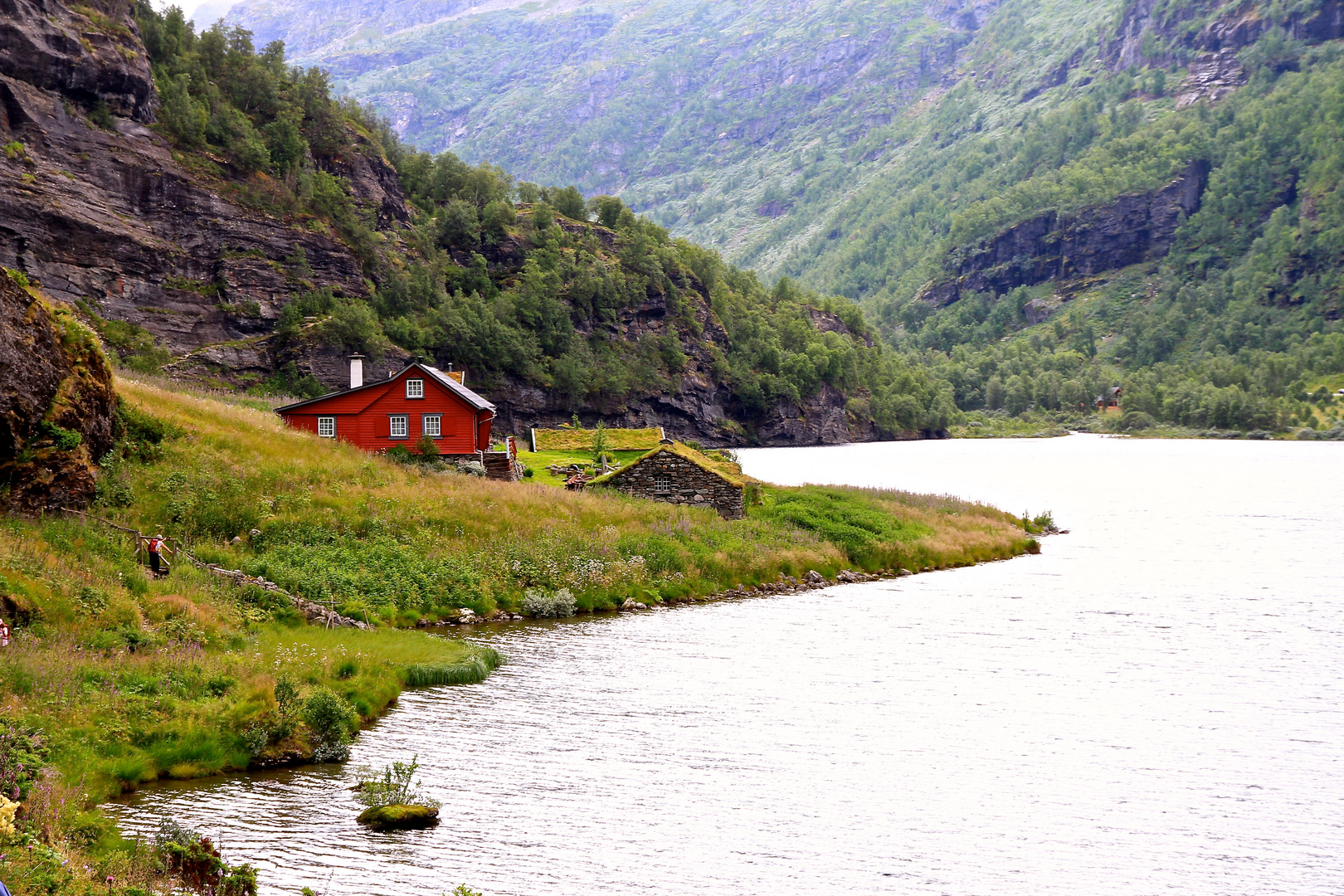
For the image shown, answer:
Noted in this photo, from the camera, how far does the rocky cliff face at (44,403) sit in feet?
90.3

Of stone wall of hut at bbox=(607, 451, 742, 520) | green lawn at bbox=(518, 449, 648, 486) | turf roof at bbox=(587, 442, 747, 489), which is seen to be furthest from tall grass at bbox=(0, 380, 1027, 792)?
green lawn at bbox=(518, 449, 648, 486)

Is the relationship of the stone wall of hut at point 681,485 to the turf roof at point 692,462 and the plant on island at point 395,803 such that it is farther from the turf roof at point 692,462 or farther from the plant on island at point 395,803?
the plant on island at point 395,803

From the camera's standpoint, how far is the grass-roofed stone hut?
164 ft

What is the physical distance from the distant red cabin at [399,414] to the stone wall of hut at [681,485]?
472 inches

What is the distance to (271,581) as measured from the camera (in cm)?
3144

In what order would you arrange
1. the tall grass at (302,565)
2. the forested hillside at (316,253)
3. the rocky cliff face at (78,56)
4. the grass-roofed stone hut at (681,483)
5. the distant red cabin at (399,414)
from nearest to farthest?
the tall grass at (302,565) → the grass-roofed stone hut at (681,483) → the distant red cabin at (399,414) → the rocky cliff face at (78,56) → the forested hillside at (316,253)

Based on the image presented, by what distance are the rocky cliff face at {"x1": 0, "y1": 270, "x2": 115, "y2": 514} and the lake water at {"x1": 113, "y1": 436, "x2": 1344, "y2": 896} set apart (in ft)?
43.3

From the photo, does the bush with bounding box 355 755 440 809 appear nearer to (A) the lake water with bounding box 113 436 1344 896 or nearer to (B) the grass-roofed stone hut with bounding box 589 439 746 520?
(A) the lake water with bounding box 113 436 1344 896

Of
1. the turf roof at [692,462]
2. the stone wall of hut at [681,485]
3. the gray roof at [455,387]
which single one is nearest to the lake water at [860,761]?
the stone wall of hut at [681,485]

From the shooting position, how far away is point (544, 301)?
151750 millimetres

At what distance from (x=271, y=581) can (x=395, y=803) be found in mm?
16478

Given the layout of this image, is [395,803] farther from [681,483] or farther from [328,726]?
[681,483]

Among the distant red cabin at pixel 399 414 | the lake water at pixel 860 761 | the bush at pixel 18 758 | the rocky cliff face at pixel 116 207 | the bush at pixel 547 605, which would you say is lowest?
the lake water at pixel 860 761

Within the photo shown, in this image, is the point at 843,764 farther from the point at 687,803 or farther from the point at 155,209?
the point at 155,209
